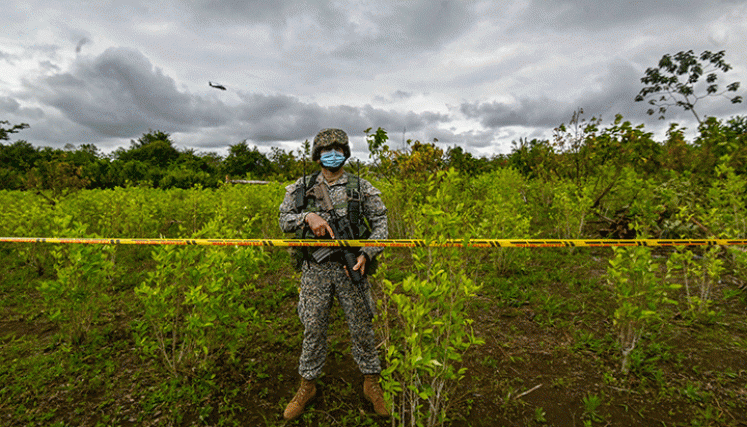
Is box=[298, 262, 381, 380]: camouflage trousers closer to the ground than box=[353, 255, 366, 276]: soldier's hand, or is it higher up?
closer to the ground

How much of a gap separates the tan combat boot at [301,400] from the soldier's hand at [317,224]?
112 centimetres

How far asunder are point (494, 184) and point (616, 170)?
213 cm

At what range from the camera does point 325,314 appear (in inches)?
101

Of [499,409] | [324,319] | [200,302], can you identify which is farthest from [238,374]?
[499,409]

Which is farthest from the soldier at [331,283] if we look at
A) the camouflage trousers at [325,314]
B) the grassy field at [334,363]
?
the grassy field at [334,363]

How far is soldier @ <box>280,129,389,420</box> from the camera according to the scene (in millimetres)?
2520

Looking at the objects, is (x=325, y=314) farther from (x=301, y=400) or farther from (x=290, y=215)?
(x=290, y=215)

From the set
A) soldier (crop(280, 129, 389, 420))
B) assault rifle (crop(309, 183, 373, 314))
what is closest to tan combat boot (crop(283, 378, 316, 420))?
soldier (crop(280, 129, 389, 420))

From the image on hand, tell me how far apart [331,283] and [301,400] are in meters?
0.89

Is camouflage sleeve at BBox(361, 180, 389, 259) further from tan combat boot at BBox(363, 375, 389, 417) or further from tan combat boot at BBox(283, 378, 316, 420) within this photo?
tan combat boot at BBox(283, 378, 316, 420)

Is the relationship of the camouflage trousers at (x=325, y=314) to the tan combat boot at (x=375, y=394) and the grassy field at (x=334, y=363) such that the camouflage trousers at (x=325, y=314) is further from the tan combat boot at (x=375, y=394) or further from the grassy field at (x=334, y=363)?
the grassy field at (x=334, y=363)

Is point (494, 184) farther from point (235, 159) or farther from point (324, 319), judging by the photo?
point (235, 159)

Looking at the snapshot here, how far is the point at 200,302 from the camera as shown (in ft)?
8.45

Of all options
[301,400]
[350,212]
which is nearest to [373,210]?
[350,212]
